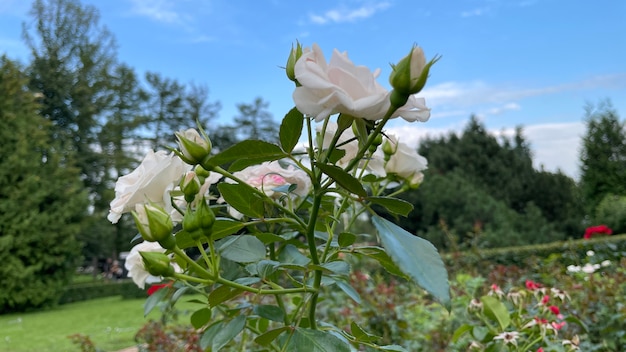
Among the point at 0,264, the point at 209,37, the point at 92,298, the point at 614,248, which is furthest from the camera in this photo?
the point at 92,298

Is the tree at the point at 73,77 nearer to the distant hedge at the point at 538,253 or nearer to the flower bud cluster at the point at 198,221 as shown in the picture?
the distant hedge at the point at 538,253

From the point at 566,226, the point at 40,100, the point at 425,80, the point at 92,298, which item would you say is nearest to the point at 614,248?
the point at 425,80

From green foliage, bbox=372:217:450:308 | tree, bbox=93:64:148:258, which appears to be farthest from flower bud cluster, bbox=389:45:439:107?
tree, bbox=93:64:148:258

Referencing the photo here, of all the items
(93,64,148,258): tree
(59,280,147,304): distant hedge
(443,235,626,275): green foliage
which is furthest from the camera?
(93,64,148,258): tree

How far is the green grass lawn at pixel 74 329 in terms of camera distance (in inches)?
224

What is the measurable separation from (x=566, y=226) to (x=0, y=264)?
13.4 m

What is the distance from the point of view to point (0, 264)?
10.8 meters

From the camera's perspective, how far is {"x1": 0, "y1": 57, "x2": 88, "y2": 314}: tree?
1097 cm

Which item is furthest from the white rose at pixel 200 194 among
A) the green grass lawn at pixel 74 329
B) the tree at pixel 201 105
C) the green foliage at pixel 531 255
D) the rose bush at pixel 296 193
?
the tree at pixel 201 105

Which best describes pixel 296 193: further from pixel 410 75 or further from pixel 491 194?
pixel 491 194

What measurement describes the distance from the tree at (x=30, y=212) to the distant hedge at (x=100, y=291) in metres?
0.65

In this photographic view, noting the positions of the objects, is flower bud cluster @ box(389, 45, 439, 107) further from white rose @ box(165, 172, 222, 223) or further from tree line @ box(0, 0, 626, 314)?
tree line @ box(0, 0, 626, 314)

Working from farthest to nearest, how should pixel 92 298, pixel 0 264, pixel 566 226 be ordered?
pixel 566 226, pixel 92 298, pixel 0 264

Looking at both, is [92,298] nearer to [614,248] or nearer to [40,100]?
[40,100]
